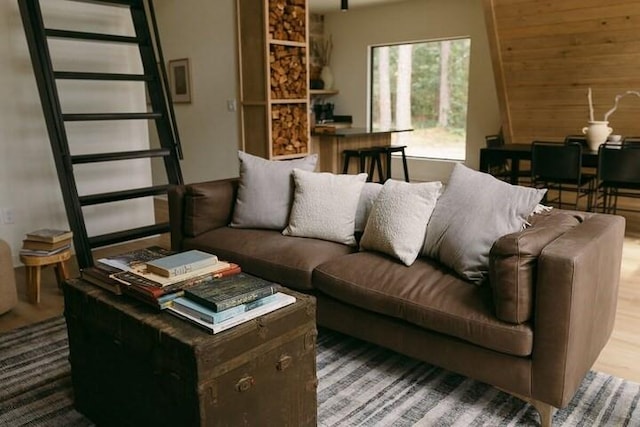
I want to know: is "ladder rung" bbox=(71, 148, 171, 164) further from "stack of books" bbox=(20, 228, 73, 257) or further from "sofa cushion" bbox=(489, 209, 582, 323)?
"sofa cushion" bbox=(489, 209, 582, 323)

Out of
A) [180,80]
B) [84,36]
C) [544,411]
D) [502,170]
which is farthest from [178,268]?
[502,170]

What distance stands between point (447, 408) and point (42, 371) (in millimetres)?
1822

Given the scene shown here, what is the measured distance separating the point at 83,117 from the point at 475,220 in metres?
2.57

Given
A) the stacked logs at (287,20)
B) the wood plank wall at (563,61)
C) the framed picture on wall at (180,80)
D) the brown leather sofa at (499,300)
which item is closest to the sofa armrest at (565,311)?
the brown leather sofa at (499,300)

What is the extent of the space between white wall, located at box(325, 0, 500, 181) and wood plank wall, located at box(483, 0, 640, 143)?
1.15 metres

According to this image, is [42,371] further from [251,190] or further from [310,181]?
[310,181]

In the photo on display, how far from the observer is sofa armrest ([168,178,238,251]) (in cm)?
324

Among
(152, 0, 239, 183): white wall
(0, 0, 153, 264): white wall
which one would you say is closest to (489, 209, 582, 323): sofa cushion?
(0, 0, 153, 264): white wall

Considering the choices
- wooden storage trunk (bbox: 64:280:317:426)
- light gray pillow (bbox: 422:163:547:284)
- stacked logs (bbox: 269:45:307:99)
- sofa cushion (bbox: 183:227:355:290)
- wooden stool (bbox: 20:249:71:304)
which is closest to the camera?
wooden storage trunk (bbox: 64:280:317:426)

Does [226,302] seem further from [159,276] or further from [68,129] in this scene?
[68,129]

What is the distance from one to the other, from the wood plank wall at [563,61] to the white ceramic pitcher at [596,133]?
0.68 metres

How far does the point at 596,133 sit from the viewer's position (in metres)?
5.08

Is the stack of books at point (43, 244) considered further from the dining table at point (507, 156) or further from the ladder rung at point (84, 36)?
the dining table at point (507, 156)

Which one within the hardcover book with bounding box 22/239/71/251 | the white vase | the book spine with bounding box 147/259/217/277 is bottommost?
the hardcover book with bounding box 22/239/71/251
